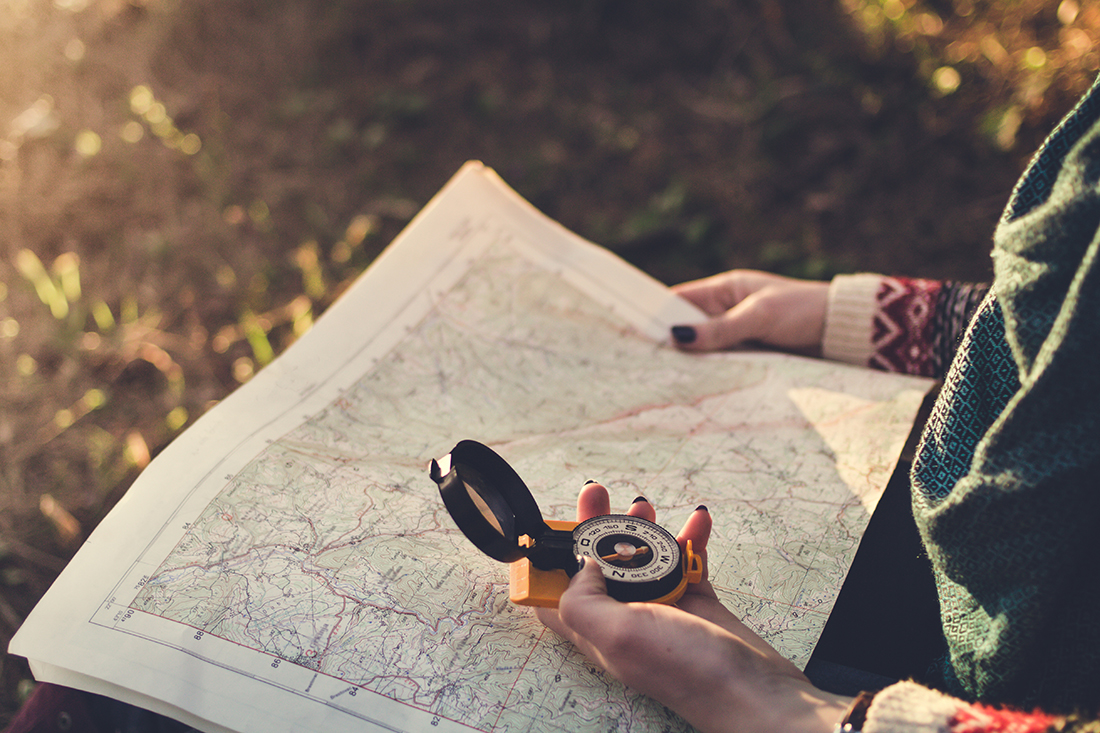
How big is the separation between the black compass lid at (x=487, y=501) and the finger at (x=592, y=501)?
0.07 m

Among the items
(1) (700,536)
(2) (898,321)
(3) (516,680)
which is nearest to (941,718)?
(1) (700,536)

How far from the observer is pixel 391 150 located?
2385mm

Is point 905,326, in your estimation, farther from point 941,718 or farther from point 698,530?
point 941,718

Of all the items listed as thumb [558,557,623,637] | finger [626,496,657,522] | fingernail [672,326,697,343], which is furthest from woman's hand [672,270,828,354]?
thumb [558,557,623,637]

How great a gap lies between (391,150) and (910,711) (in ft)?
7.02

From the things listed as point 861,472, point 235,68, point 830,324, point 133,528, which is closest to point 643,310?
point 830,324

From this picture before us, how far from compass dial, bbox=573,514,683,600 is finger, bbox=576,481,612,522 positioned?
1.3 inches

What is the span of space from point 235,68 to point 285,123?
37cm

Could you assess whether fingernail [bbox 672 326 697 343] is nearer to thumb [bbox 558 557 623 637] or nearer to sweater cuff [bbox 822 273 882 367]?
sweater cuff [bbox 822 273 882 367]

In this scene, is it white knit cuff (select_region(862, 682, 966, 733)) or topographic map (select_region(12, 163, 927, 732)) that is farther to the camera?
topographic map (select_region(12, 163, 927, 732))

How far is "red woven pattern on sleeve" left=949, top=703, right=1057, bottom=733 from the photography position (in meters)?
0.65

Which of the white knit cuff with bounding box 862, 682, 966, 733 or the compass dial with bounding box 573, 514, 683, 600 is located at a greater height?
the white knit cuff with bounding box 862, 682, 966, 733

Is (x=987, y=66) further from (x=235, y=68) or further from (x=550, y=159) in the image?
(x=235, y=68)

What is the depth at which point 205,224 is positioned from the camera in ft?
7.16
